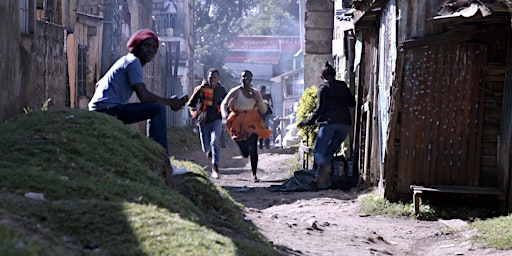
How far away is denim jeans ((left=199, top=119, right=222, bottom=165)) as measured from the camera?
12.9 m

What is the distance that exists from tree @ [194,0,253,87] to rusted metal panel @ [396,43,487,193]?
37.8 m

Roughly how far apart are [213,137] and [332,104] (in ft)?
7.21

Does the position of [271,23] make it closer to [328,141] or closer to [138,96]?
[328,141]

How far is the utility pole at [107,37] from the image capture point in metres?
19.7

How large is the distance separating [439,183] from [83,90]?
10.4m

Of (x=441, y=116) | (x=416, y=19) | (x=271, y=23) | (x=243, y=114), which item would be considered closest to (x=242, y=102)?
(x=243, y=114)

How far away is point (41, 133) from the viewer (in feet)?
22.4

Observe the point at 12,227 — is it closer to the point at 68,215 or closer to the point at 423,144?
the point at 68,215

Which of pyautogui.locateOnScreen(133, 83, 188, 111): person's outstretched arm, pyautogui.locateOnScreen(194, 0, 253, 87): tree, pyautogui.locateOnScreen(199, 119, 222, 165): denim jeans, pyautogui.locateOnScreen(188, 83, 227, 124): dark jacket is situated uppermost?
pyautogui.locateOnScreen(194, 0, 253, 87): tree

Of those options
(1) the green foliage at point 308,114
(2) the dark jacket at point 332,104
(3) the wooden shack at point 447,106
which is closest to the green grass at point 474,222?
(3) the wooden shack at point 447,106

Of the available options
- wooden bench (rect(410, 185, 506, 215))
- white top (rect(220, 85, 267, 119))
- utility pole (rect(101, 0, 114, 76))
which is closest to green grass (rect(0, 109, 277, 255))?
wooden bench (rect(410, 185, 506, 215))

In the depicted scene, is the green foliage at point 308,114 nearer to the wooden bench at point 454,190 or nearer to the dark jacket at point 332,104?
the dark jacket at point 332,104

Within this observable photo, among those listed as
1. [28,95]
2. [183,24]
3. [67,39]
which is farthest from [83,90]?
[183,24]

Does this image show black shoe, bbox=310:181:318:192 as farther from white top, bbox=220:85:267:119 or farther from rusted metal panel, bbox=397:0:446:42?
rusted metal panel, bbox=397:0:446:42
